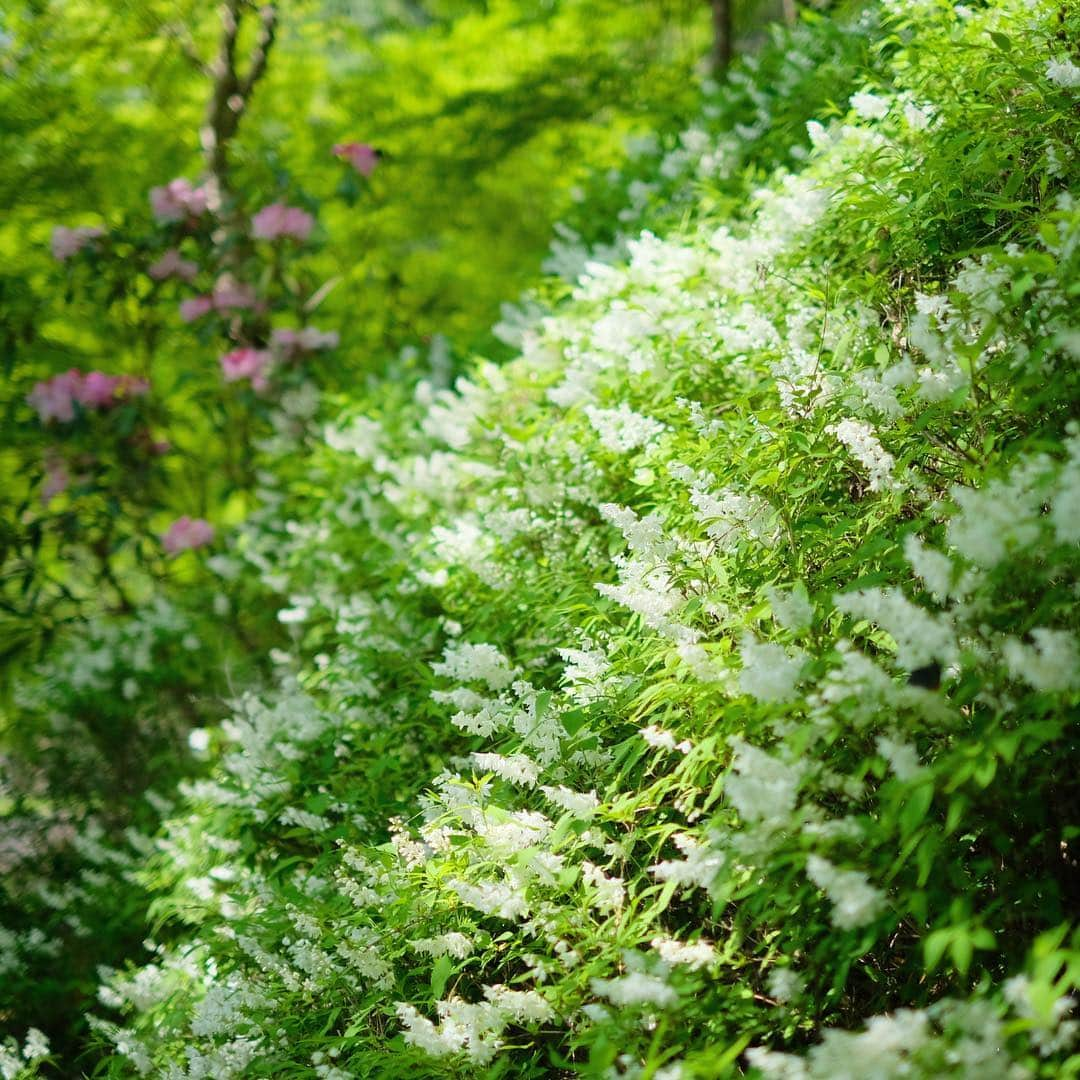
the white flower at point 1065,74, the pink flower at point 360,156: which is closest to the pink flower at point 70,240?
the pink flower at point 360,156

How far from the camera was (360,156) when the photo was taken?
5434 mm

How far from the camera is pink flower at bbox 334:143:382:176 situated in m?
5.43

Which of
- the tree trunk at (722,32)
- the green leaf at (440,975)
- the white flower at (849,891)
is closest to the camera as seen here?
the white flower at (849,891)

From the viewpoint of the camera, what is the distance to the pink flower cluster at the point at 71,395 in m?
5.20

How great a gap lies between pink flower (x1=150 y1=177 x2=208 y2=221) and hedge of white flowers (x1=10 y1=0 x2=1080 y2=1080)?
2.96 meters

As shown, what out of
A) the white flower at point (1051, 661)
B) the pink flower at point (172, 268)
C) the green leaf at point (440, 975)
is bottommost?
the green leaf at point (440, 975)

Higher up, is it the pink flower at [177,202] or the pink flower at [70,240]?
the pink flower at [177,202]

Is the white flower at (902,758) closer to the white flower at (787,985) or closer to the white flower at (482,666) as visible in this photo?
the white flower at (787,985)

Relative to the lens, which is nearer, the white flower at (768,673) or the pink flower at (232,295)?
the white flower at (768,673)

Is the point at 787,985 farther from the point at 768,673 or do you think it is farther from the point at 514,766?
the point at 514,766

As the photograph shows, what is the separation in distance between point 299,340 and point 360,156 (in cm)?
113

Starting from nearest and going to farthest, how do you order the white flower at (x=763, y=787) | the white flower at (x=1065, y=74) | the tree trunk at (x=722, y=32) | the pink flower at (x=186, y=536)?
1. the white flower at (x=763, y=787)
2. the white flower at (x=1065, y=74)
3. the pink flower at (x=186, y=536)
4. the tree trunk at (x=722, y=32)

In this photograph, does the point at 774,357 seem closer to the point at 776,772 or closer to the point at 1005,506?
the point at 1005,506

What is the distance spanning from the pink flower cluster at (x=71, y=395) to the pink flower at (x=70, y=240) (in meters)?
0.68
